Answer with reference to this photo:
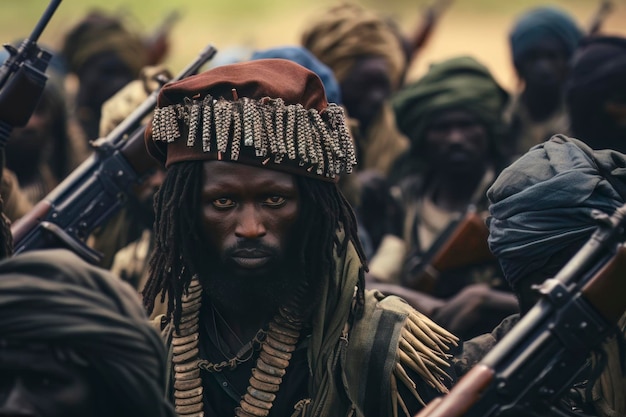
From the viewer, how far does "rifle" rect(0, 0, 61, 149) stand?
6.05 m

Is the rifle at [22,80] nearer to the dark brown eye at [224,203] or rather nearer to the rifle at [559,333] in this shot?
the dark brown eye at [224,203]

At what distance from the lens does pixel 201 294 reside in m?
5.22

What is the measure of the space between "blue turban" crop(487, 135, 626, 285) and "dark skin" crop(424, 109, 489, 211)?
12.0ft

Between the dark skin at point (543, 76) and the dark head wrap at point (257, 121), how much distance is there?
5.75 meters

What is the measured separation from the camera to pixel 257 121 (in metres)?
4.98

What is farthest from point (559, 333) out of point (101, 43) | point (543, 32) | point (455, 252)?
point (101, 43)

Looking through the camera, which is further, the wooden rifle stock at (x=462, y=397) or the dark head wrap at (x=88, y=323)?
the wooden rifle stock at (x=462, y=397)

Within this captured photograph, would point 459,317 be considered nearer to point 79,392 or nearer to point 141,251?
point 141,251

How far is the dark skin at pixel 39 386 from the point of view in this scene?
351cm

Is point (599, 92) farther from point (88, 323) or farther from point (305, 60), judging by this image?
point (88, 323)

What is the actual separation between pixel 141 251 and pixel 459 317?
5.38 ft

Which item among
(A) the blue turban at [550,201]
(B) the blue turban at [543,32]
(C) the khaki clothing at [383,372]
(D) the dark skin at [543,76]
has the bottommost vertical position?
(D) the dark skin at [543,76]

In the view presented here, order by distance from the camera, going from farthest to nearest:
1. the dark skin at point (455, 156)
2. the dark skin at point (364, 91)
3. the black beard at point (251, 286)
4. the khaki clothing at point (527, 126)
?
the dark skin at point (364, 91), the khaki clothing at point (527, 126), the dark skin at point (455, 156), the black beard at point (251, 286)

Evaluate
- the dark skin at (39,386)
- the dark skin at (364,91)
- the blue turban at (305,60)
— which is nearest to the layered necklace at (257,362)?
the dark skin at (39,386)
